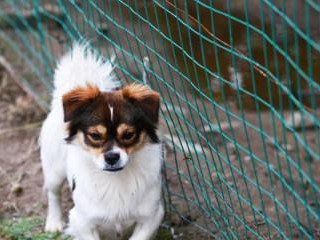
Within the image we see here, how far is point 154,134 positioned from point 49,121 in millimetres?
803

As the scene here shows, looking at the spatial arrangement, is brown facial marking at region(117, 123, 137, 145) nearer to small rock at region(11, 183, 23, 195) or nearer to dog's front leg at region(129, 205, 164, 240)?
dog's front leg at region(129, 205, 164, 240)

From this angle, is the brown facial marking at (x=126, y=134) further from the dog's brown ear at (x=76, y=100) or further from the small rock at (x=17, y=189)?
the small rock at (x=17, y=189)

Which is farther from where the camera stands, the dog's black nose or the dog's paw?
the dog's paw

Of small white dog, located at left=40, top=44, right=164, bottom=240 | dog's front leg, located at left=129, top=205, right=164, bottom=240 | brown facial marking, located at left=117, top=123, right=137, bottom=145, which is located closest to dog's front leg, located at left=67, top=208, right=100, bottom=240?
small white dog, located at left=40, top=44, right=164, bottom=240

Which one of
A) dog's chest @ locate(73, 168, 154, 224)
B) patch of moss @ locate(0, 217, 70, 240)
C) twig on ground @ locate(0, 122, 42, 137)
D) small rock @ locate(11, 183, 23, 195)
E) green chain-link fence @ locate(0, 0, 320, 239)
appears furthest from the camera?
twig on ground @ locate(0, 122, 42, 137)

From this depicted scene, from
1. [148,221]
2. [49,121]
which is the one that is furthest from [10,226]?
[148,221]

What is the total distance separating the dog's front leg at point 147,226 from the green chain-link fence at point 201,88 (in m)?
0.30

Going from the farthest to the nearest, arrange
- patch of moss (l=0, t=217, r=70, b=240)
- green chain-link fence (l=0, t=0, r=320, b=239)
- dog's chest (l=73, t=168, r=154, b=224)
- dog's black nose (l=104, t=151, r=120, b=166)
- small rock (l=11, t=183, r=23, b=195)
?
1. small rock (l=11, t=183, r=23, b=195)
2. patch of moss (l=0, t=217, r=70, b=240)
3. green chain-link fence (l=0, t=0, r=320, b=239)
4. dog's chest (l=73, t=168, r=154, b=224)
5. dog's black nose (l=104, t=151, r=120, b=166)

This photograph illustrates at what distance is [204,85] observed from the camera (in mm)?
5512

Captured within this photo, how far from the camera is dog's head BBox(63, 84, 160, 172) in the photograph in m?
3.44

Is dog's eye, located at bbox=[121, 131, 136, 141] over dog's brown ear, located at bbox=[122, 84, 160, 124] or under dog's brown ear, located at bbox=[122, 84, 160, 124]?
under

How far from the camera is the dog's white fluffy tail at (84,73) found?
3990 mm

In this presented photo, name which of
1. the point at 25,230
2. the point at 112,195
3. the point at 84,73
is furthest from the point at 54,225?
the point at 84,73

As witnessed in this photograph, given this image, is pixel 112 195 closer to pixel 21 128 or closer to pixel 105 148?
pixel 105 148
